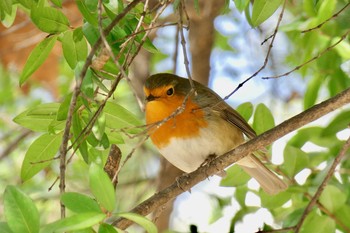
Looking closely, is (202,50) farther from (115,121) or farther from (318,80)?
(115,121)

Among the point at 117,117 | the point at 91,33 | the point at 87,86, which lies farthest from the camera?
the point at 117,117

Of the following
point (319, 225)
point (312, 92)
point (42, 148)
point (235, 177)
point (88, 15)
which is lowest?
point (319, 225)

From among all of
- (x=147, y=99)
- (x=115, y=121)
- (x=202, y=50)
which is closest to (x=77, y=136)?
(x=115, y=121)

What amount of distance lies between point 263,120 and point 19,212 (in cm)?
170

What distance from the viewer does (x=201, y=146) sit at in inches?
139

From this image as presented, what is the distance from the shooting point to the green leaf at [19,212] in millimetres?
2036

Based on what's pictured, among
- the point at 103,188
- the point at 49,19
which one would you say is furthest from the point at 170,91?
the point at 103,188

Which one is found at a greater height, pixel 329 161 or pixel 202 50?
pixel 202 50

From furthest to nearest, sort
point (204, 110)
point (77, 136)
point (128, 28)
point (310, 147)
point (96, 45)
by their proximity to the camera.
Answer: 1. point (310, 147)
2. point (204, 110)
3. point (128, 28)
4. point (77, 136)
5. point (96, 45)

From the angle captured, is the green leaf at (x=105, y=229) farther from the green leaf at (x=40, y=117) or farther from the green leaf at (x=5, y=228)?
the green leaf at (x=40, y=117)

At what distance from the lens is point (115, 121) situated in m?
2.67

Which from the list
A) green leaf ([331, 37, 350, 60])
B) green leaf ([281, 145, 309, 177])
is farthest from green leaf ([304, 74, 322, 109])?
green leaf ([281, 145, 309, 177])

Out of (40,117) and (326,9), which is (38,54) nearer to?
(40,117)

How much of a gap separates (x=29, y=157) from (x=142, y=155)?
302 centimetres
